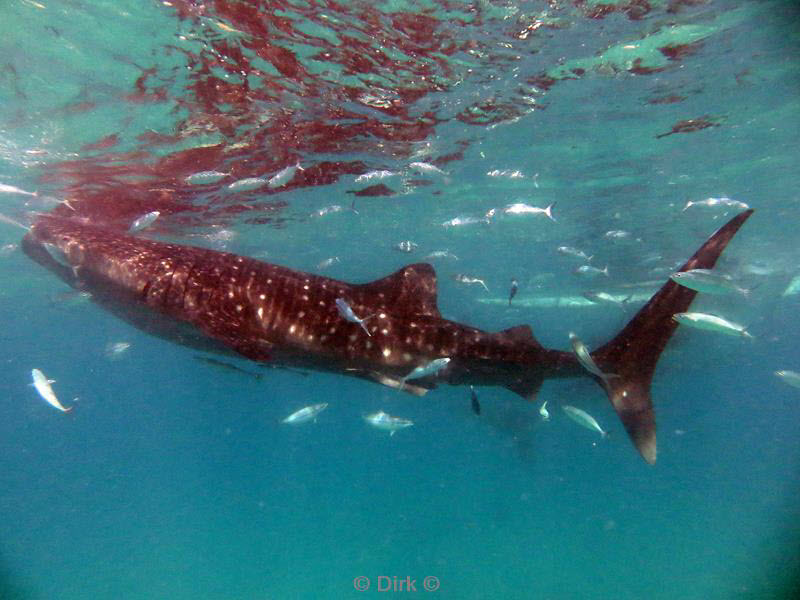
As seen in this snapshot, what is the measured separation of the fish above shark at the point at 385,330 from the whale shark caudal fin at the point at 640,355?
13 mm

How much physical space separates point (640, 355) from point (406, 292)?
10.3 feet

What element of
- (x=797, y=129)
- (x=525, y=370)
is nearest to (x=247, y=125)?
(x=525, y=370)

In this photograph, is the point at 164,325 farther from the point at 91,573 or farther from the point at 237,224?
the point at 91,573

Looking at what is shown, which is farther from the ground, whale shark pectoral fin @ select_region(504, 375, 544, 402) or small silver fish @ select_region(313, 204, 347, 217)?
small silver fish @ select_region(313, 204, 347, 217)

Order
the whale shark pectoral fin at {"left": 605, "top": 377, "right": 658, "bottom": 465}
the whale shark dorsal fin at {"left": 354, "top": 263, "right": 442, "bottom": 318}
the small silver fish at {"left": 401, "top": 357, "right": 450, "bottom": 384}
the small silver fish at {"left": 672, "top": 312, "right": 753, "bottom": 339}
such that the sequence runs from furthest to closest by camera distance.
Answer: the whale shark dorsal fin at {"left": 354, "top": 263, "right": 442, "bottom": 318} < the small silver fish at {"left": 672, "top": 312, "right": 753, "bottom": 339} < the whale shark pectoral fin at {"left": 605, "top": 377, "right": 658, "bottom": 465} < the small silver fish at {"left": 401, "top": 357, "right": 450, "bottom": 384}

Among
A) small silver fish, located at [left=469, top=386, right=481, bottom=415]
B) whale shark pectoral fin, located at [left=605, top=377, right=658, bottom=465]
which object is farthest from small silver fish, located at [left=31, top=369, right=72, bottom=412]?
whale shark pectoral fin, located at [left=605, top=377, right=658, bottom=465]

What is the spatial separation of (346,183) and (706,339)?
27.6 meters

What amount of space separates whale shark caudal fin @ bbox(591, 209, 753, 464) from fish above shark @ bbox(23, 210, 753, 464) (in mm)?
13

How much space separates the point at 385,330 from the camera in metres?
5.90

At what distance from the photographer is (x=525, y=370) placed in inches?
224

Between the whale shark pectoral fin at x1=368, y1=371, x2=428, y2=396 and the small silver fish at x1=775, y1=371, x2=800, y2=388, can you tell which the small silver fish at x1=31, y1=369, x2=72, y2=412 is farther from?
the small silver fish at x1=775, y1=371, x2=800, y2=388

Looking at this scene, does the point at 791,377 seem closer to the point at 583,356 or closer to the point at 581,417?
the point at 581,417

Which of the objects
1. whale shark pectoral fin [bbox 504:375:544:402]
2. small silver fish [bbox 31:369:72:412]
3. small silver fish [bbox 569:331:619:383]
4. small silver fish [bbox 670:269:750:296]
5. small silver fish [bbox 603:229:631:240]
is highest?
small silver fish [bbox 603:229:631:240]

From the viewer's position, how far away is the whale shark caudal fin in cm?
568
